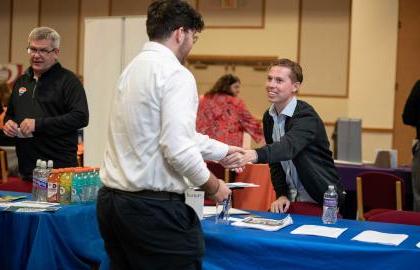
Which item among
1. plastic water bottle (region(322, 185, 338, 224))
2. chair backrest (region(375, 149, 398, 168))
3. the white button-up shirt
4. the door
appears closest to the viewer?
the white button-up shirt

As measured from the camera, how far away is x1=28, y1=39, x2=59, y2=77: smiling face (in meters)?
3.49

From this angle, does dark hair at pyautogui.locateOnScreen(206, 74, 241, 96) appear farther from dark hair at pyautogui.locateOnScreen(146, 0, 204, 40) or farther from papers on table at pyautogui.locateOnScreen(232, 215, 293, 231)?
dark hair at pyautogui.locateOnScreen(146, 0, 204, 40)

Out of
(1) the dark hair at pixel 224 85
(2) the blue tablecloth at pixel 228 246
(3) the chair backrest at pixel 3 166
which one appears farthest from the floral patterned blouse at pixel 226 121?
(2) the blue tablecloth at pixel 228 246

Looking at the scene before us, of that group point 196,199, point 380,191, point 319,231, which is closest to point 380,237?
point 319,231

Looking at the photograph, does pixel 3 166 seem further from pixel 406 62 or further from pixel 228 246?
pixel 406 62

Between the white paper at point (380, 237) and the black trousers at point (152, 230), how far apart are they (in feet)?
2.78

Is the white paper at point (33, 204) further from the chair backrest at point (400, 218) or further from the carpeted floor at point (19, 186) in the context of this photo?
the chair backrest at point (400, 218)

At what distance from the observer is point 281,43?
29.3 feet

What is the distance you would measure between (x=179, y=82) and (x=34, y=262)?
1.34m

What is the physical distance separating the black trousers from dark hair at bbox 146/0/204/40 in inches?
21.5

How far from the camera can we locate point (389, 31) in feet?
25.8

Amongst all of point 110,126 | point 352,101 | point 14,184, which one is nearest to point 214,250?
point 110,126

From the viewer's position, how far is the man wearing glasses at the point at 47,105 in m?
3.49

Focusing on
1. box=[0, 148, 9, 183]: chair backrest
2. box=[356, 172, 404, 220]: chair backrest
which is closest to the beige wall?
box=[356, 172, 404, 220]: chair backrest
